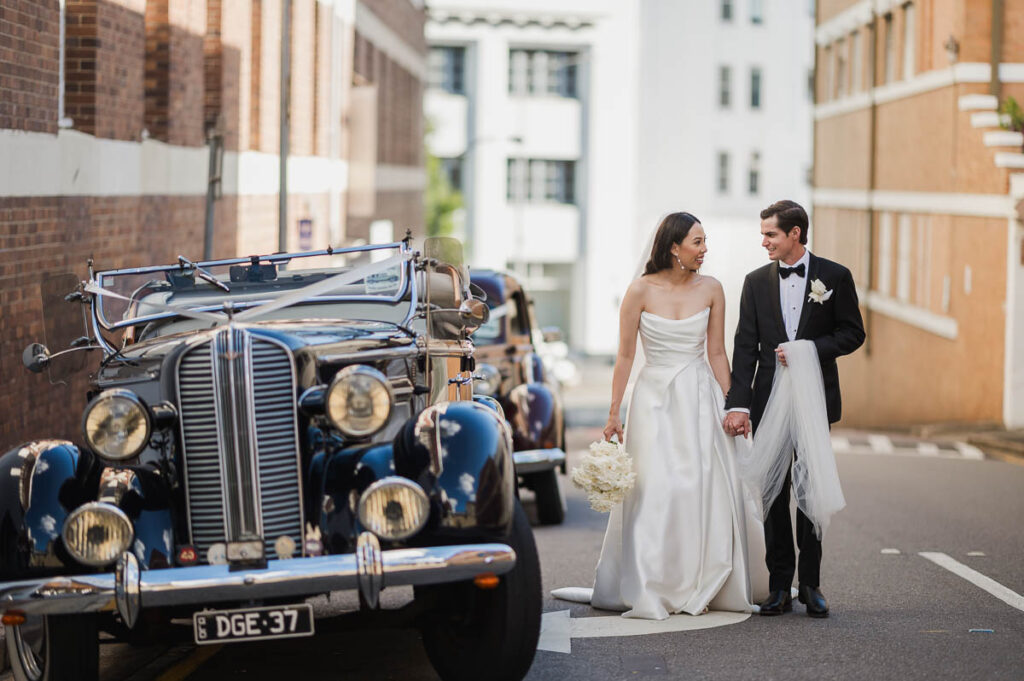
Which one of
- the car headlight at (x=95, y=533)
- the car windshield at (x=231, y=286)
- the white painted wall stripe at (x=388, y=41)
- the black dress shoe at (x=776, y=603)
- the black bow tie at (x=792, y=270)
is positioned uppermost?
the white painted wall stripe at (x=388, y=41)

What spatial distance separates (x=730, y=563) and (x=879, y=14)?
27474 millimetres

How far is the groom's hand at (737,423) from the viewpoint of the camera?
8242 millimetres

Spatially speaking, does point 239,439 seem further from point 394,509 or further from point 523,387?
point 523,387

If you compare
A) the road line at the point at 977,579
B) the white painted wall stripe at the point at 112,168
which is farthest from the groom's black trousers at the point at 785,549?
the white painted wall stripe at the point at 112,168

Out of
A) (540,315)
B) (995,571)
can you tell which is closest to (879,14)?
(995,571)

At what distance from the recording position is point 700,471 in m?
8.24

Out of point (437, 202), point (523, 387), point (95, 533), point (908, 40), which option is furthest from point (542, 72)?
point (95, 533)

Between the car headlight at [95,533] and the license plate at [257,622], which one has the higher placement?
the car headlight at [95,533]

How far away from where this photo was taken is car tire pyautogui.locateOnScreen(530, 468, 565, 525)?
1308cm

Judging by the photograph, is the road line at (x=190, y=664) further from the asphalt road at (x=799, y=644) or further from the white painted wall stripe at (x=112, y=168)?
the white painted wall stripe at (x=112, y=168)

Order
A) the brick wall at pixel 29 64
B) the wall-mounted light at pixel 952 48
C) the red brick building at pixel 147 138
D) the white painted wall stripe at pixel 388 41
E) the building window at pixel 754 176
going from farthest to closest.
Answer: the building window at pixel 754 176 < the white painted wall stripe at pixel 388 41 < the wall-mounted light at pixel 952 48 < the red brick building at pixel 147 138 < the brick wall at pixel 29 64

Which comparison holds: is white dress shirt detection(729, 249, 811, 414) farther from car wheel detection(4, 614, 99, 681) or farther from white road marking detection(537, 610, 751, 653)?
car wheel detection(4, 614, 99, 681)

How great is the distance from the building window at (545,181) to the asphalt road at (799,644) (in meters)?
57.2

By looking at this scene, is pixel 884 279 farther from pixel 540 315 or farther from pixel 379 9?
pixel 540 315
